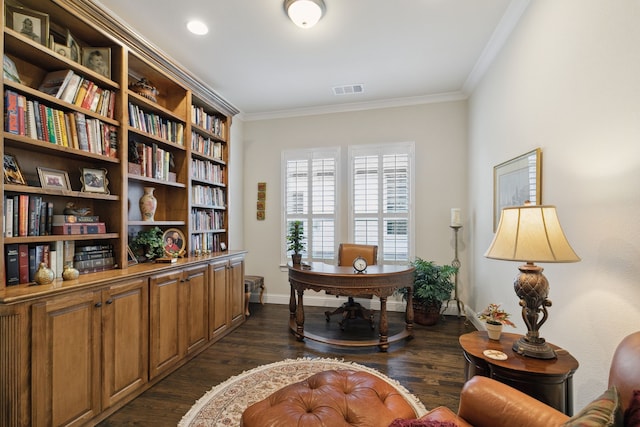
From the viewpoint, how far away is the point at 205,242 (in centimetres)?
344

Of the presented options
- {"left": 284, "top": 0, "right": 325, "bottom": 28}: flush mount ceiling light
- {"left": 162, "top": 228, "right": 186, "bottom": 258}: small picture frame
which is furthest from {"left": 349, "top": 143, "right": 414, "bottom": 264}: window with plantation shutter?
{"left": 162, "top": 228, "right": 186, "bottom": 258}: small picture frame

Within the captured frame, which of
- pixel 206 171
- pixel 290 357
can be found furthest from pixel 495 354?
pixel 206 171

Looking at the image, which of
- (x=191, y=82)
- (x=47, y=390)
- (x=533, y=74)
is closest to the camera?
(x=47, y=390)

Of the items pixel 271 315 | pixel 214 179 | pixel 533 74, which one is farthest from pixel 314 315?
pixel 533 74

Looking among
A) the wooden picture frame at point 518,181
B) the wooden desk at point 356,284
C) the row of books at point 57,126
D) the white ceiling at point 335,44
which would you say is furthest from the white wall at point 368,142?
the row of books at point 57,126

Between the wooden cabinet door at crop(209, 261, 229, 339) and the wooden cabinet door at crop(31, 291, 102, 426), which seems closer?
the wooden cabinet door at crop(31, 291, 102, 426)

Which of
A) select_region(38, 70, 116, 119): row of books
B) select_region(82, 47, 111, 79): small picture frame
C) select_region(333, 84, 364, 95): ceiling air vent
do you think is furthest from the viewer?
select_region(333, 84, 364, 95): ceiling air vent

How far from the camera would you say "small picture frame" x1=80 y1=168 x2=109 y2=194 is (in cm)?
213

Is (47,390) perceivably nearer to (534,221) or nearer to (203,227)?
(203,227)

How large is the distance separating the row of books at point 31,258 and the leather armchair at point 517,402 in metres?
2.30

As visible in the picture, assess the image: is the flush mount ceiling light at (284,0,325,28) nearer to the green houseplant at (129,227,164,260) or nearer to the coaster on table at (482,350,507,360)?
the green houseplant at (129,227,164,260)

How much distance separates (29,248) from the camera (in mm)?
1821

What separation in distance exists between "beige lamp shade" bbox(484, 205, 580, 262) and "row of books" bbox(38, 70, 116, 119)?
2.78 m

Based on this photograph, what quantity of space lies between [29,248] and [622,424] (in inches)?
110
